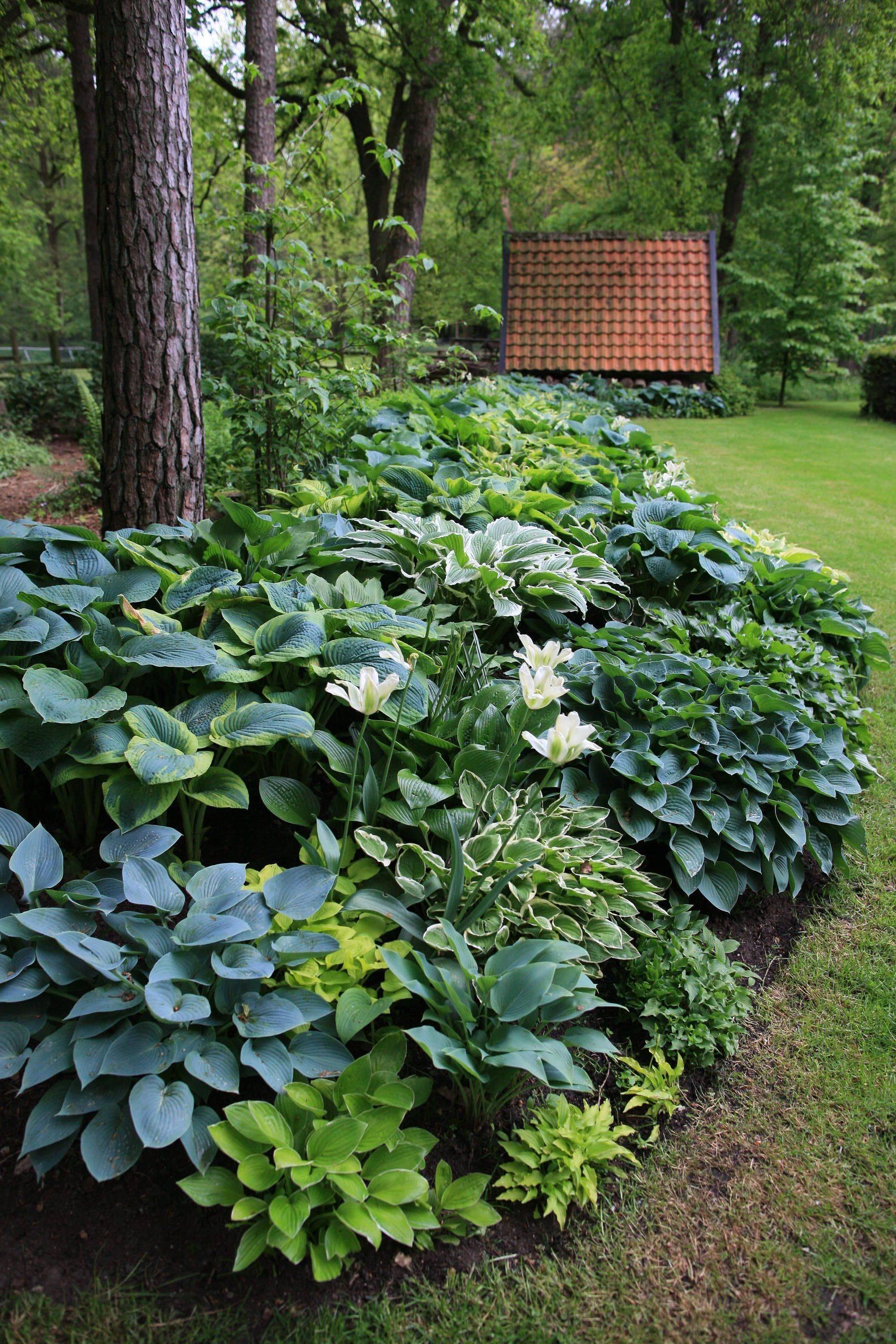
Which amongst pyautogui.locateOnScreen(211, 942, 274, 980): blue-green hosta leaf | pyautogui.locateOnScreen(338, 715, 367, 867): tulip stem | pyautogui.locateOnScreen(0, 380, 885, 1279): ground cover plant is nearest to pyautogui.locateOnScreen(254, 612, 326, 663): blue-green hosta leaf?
pyautogui.locateOnScreen(0, 380, 885, 1279): ground cover plant

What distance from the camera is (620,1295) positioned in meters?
1.43

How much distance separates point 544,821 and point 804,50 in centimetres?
1415

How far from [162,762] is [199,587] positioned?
72 cm

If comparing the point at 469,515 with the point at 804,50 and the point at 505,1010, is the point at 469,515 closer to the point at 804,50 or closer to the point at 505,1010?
the point at 505,1010

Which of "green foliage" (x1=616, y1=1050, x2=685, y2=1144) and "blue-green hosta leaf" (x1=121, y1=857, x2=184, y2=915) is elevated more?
"blue-green hosta leaf" (x1=121, y1=857, x2=184, y2=915)

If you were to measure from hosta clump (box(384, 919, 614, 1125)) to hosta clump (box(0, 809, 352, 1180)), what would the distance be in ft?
0.72

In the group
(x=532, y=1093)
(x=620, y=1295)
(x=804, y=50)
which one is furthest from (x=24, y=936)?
(x=804, y=50)

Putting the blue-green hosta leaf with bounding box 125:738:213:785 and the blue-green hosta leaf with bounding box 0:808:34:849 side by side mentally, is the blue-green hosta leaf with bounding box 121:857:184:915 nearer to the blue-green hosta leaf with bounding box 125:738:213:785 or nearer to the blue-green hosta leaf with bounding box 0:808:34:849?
the blue-green hosta leaf with bounding box 125:738:213:785

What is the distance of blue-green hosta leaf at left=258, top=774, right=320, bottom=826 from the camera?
2.00 m

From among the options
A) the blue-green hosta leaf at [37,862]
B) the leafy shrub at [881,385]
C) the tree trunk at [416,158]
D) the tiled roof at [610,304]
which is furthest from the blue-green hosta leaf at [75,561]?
the leafy shrub at [881,385]

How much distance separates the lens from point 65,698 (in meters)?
1.81

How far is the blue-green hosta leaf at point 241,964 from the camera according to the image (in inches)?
58.2

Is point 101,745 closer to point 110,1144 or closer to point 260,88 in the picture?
point 110,1144

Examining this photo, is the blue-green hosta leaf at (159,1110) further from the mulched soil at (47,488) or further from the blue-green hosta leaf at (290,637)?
the mulched soil at (47,488)
